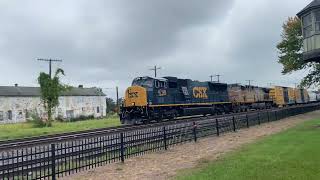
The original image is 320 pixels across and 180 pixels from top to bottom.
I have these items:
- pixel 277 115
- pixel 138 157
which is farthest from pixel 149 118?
pixel 138 157

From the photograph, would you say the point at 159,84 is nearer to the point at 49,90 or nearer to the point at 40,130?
the point at 40,130

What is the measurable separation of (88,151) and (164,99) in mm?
21975

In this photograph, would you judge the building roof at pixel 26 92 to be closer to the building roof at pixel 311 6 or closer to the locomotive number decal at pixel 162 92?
A: the locomotive number decal at pixel 162 92

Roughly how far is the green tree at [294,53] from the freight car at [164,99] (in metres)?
12.6

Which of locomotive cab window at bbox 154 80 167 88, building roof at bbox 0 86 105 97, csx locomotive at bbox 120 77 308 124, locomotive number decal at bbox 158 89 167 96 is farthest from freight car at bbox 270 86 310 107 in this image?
building roof at bbox 0 86 105 97

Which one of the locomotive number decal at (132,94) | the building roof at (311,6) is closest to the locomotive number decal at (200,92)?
the locomotive number decal at (132,94)

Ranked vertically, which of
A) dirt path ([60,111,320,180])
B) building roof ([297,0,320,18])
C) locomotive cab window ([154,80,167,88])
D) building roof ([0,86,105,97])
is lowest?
dirt path ([60,111,320,180])

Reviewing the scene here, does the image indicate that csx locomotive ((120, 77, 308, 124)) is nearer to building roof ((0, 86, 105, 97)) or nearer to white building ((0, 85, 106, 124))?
white building ((0, 85, 106, 124))

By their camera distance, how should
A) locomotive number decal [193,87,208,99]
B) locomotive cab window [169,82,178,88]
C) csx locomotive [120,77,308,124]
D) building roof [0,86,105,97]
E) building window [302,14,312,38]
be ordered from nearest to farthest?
building window [302,14,312,38], csx locomotive [120,77,308,124], locomotive cab window [169,82,178,88], locomotive number decal [193,87,208,99], building roof [0,86,105,97]

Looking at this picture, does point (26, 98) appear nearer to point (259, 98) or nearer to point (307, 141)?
point (259, 98)

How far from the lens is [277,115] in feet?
117

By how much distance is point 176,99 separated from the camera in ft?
123

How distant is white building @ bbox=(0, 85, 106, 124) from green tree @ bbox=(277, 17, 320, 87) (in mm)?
37131

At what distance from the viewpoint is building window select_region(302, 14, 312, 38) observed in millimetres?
25844
